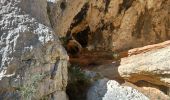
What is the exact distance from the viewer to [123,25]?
352 inches

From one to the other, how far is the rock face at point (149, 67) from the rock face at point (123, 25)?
48.0 inches

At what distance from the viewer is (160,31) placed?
921 cm

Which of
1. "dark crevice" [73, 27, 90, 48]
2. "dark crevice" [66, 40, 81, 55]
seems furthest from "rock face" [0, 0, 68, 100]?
"dark crevice" [73, 27, 90, 48]

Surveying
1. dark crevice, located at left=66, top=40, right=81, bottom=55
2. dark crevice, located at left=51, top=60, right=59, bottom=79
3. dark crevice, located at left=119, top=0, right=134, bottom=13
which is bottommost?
dark crevice, located at left=51, top=60, right=59, bottom=79

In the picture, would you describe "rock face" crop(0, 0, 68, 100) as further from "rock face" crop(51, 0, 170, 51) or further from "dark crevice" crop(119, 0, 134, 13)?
"dark crevice" crop(119, 0, 134, 13)

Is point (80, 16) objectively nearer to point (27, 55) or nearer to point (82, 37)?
point (82, 37)

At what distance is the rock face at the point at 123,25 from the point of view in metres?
8.72

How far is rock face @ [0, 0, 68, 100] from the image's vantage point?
15.0 ft

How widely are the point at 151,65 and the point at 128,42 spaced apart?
77.3 inches

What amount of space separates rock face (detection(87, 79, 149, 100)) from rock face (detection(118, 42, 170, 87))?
135 cm

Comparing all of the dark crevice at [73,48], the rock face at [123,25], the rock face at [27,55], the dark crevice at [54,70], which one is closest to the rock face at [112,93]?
the rock face at [27,55]

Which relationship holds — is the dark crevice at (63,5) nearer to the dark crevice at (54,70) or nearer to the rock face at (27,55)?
the rock face at (27,55)

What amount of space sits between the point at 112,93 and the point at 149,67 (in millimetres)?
1735

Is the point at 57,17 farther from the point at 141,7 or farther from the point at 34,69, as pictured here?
the point at 141,7
